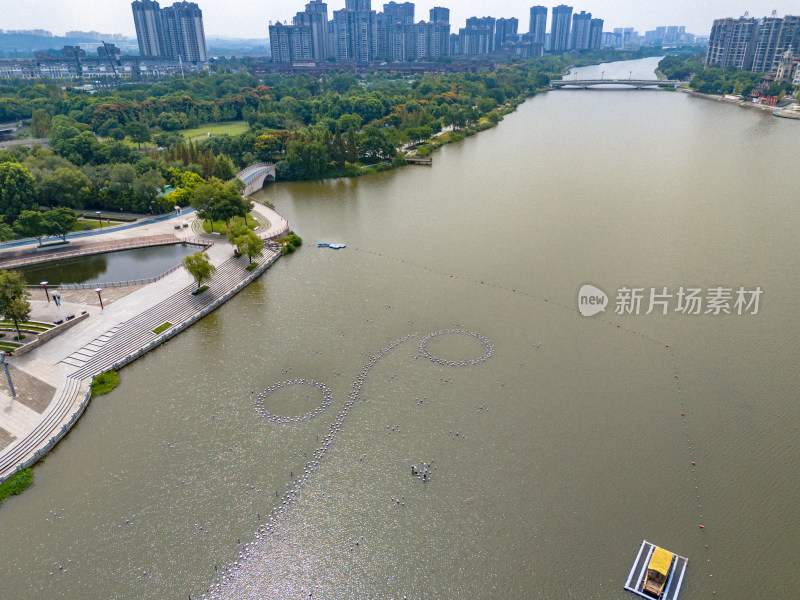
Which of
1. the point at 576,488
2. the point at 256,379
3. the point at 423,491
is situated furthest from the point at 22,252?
the point at 576,488

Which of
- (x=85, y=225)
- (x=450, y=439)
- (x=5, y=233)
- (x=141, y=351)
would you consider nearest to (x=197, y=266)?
(x=141, y=351)

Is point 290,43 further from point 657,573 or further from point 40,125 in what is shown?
point 657,573

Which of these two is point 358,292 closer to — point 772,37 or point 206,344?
point 206,344

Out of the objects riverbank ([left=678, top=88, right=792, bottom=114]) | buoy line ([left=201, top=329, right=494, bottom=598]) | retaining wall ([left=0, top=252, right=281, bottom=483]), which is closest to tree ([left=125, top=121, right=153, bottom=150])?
retaining wall ([left=0, top=252, right=281, bottom=483])

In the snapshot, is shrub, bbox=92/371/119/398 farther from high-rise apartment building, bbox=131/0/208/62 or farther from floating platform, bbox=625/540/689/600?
high-rise apartment building, bbox=131/0/208/62

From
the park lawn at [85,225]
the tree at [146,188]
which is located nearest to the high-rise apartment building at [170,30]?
the tree at [146,188]

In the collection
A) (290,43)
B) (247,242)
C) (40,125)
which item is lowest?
(247,242)
